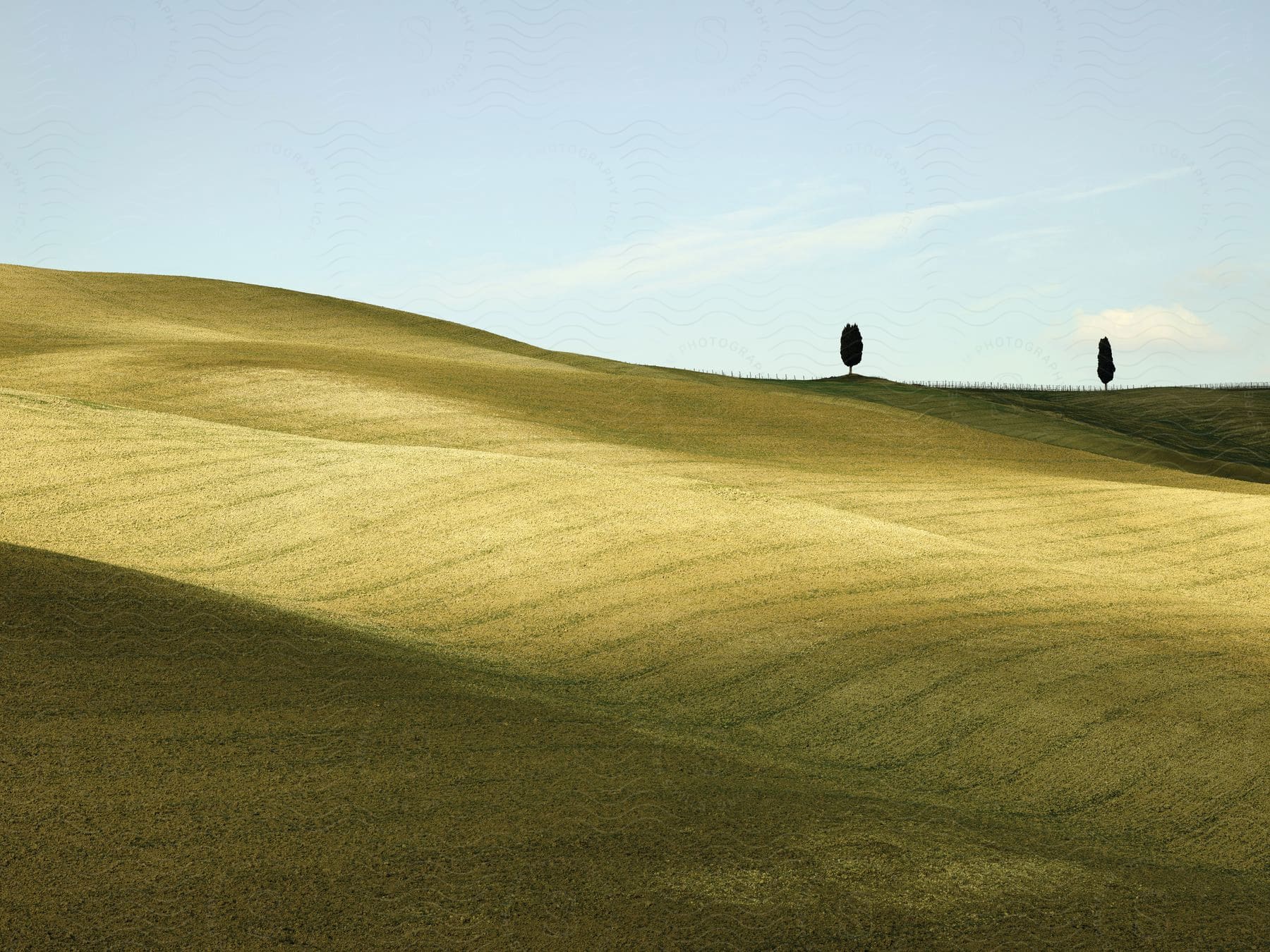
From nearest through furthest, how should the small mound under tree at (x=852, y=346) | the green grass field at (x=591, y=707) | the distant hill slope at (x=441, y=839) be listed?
the distant hill slope at (x=441, y=839) → the green grass field at (x=591, y=707) → the small mound under tree at (x=852, y=346)

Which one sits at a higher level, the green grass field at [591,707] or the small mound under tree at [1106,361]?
the small mound under tree at [1106,361]

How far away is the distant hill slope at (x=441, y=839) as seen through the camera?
5738 mm

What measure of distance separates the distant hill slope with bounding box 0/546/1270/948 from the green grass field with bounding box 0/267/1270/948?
0.03 meters

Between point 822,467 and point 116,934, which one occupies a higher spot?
point 822,467

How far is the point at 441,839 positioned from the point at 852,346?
60.8 meters

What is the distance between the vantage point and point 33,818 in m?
6.30

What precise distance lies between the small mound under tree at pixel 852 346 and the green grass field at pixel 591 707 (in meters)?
44.3

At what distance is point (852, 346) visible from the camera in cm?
6494

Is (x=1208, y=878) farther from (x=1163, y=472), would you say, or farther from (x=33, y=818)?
(x=1163, y=472)

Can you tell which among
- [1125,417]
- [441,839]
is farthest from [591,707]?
[1125,417]

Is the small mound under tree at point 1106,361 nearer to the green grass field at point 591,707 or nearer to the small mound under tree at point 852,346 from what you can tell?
the small mound under tree at point 852,346

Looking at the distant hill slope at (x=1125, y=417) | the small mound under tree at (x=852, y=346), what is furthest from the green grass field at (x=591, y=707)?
the small mound under tree at (x=852, y=346)

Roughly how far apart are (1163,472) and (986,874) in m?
27.1

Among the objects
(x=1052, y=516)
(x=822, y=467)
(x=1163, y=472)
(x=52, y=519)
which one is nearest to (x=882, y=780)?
(x=52, y=519)
